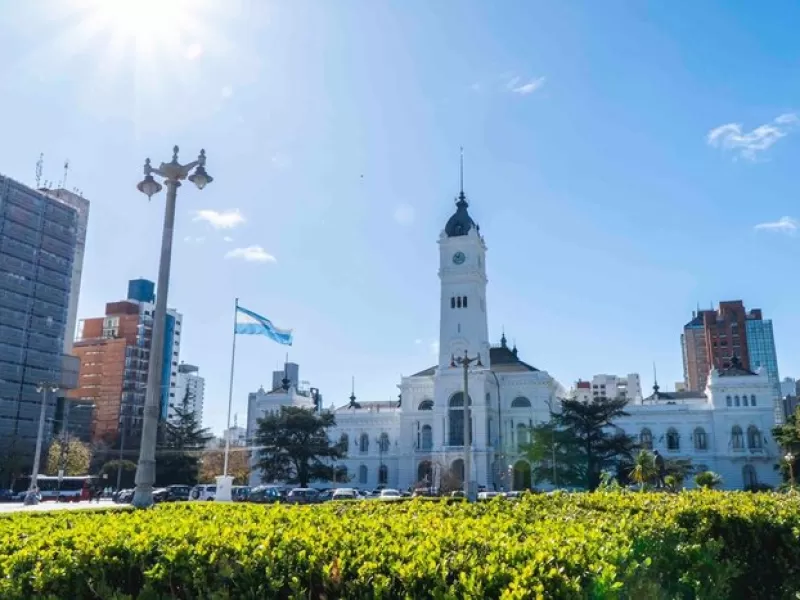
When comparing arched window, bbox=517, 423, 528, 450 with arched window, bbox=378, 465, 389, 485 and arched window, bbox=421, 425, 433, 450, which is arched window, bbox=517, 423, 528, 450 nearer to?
arched window, bbox=421, 425, 433, 450

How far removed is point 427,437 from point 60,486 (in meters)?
35.7

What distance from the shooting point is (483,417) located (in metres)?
70.6

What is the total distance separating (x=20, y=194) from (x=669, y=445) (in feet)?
231

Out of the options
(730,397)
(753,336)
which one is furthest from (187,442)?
(753,336)

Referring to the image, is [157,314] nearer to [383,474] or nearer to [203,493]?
[203,493]

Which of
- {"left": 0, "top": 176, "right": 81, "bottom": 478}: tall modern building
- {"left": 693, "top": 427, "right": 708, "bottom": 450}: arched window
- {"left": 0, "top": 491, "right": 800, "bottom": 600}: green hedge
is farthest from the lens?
{"left": 693, "top": 427, "right": 708, "bottom": 450}: arched window

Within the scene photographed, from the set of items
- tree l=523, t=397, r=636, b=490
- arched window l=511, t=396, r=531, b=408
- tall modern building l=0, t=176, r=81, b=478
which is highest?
tall modern building l=0, t=176, r=81, b=478

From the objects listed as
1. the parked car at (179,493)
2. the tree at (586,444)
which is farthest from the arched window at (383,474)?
the parked car at (179,493)

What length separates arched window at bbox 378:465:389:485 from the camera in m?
79.0

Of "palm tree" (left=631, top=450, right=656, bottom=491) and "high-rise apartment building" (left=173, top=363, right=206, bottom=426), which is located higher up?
"high-rise apartment building" (left=173, top=363, right=206, bottom=426)

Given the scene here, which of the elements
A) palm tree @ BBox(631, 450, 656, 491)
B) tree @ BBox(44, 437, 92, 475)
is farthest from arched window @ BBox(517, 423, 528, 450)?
tree @ BBox(44, 437, 92, 475)

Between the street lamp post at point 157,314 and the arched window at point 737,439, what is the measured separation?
68.6 m

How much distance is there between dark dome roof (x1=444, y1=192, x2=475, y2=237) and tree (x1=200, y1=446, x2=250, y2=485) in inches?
1311

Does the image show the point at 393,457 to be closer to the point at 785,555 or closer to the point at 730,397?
the point at 730,397
